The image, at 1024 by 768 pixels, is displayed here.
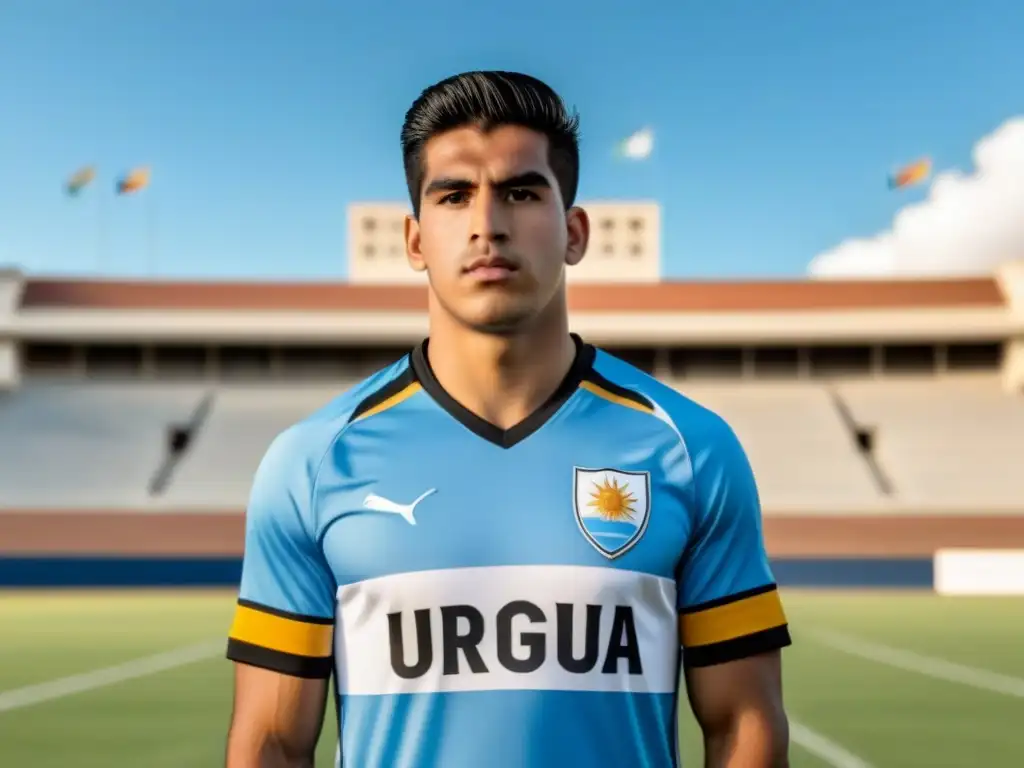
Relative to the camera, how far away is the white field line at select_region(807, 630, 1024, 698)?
31.0 ft

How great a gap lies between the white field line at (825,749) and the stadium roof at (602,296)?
914 inches

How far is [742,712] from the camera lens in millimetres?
1828

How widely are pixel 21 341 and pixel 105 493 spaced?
7068mm

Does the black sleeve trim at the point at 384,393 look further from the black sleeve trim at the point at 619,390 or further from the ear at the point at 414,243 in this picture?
the black sleeve trim at the point at 619,390

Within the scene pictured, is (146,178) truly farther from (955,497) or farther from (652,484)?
(652,484)

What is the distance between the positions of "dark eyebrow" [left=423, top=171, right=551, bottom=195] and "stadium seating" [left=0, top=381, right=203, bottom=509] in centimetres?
2414

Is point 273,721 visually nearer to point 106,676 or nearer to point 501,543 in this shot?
point 501,543

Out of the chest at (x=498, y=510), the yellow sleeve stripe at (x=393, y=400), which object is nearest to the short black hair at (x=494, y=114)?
the yellow sleeve stripe at (x=393, y=400)

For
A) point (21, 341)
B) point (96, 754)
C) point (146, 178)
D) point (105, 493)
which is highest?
point (146, 178)

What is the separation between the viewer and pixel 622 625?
70.3 inches

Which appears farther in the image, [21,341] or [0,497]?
[21,341]

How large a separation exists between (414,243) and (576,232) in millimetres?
296

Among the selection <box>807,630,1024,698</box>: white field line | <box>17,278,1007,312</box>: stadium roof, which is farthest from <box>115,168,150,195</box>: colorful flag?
<box>807,630,1024,698</box>: white field line

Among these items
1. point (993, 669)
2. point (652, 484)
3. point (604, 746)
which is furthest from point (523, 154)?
point (993, 669)
